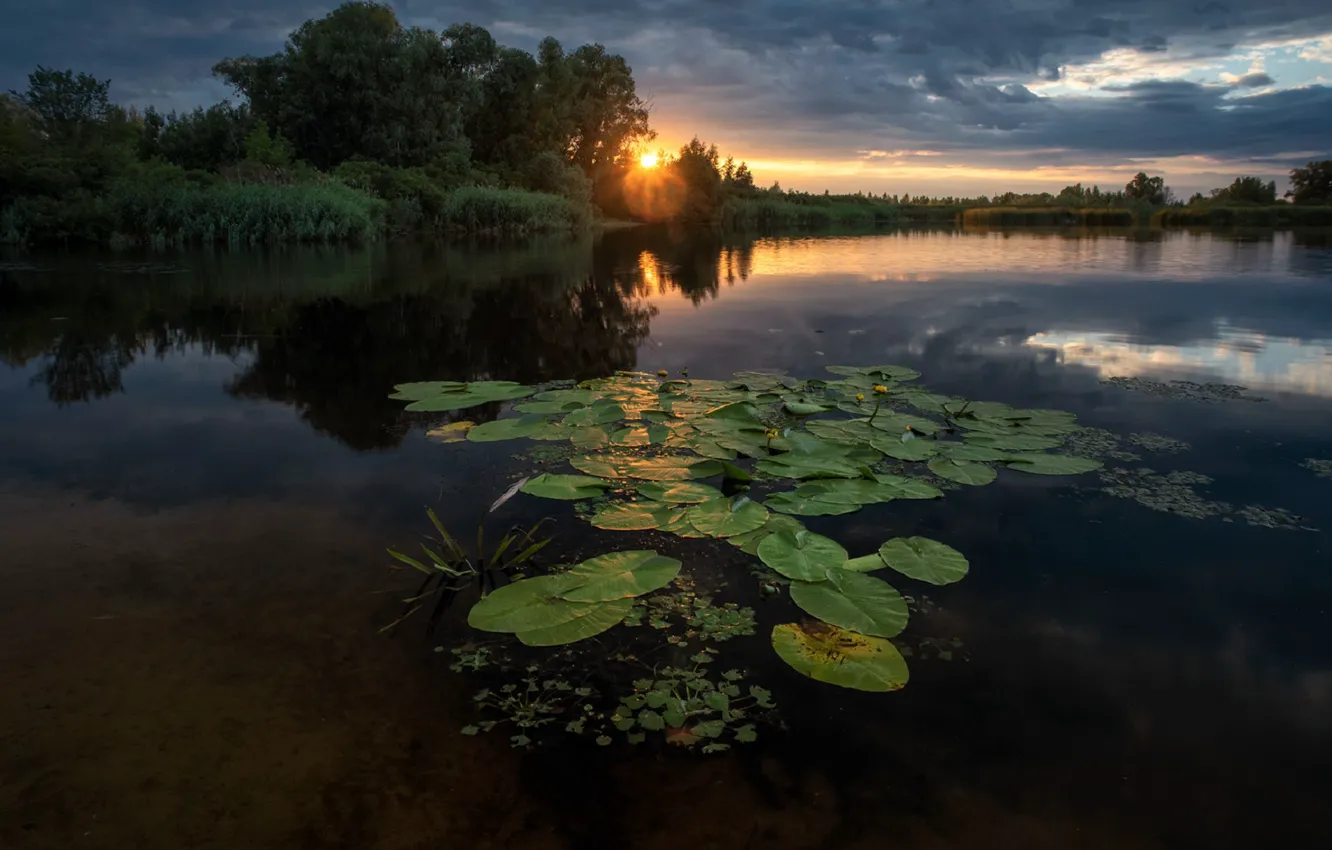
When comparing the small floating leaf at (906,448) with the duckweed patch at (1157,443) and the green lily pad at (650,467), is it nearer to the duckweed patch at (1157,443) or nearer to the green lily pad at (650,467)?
the green lily pad at (650,467)

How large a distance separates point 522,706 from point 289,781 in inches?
22.3

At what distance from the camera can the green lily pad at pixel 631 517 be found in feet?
10.2

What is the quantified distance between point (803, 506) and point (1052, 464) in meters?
1.48

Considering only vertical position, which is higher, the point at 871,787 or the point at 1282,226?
the point at 1282,226

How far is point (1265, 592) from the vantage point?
2.70 metres

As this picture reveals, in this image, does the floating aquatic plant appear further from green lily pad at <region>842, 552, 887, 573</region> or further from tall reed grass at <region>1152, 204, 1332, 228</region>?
tall reed grass at <region>1152, 204, 1332, 228</region>

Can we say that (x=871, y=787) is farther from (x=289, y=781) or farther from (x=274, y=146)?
(x=274, y=146)

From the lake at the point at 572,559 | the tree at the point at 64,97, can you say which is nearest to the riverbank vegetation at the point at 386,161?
the tree at the point at 64,97

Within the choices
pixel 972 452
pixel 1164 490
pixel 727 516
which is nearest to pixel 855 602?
pixel 727 516

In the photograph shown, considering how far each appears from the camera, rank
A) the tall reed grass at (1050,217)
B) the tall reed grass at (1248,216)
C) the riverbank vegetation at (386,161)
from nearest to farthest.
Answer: the riverbank vegetation at (386,161)
the tall reed grass at (1248,216)
the tall reed grass at (1050,217)

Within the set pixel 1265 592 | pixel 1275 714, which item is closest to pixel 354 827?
pixel 1275 714

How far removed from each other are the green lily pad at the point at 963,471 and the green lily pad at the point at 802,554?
1.01 metres

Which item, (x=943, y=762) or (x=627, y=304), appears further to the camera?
(x=627, y=304)

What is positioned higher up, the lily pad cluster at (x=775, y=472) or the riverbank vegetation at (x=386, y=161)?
the riverbank vegetation at (x=386, y=161)
